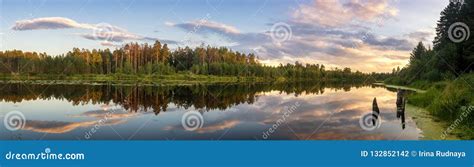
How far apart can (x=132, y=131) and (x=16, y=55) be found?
2085 inches

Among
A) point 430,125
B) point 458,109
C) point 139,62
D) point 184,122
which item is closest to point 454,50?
point 458,109

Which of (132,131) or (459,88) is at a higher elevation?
(459,88)

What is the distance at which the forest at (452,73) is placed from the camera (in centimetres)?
2006

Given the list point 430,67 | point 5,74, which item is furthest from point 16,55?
point 430,67

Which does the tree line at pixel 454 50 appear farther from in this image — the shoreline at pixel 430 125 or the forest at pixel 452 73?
the shoreline at pixel 430 125

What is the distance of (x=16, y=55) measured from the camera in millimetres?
64125

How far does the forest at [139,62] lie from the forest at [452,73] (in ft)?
57.9

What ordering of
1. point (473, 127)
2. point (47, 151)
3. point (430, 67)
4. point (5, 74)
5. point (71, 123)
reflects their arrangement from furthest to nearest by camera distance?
point (5, 74) → point (430, 67) → point (71, 123) → point (473, 127) → point (47, 151)

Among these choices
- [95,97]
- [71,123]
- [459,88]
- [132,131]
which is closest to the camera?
[132,131]

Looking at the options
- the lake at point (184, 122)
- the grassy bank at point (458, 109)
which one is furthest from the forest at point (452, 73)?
the lake at point (184, 122)

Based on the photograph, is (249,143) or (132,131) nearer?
(249,143)

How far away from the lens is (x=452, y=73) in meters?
41.0

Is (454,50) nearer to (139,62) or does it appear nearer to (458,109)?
(458,109)

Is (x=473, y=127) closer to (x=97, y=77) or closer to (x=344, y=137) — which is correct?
(x=344, y=137)
